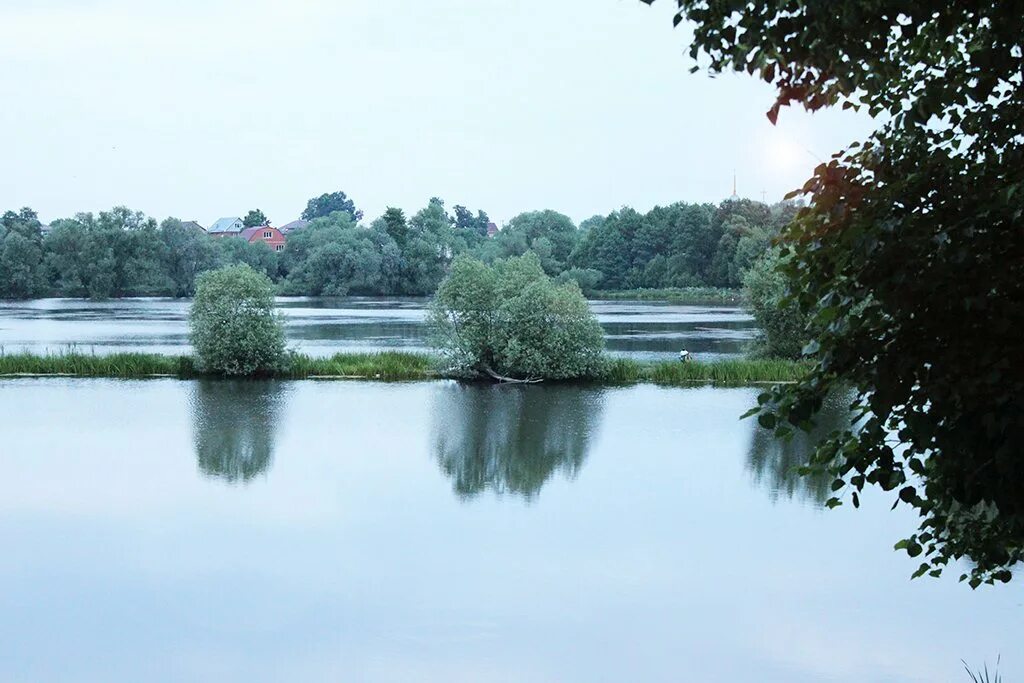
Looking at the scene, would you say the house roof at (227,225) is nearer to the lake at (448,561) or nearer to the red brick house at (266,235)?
the red brick house at (266,235)

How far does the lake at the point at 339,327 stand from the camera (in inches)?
1110

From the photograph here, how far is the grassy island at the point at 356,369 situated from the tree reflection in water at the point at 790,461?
3.75m

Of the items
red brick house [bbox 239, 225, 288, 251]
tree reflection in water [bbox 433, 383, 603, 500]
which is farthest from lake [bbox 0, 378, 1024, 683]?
red brick house [bbox 239, 225, 288, 251]

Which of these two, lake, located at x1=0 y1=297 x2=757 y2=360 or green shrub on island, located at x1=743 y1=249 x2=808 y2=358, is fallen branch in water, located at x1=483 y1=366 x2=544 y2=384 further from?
green shrub on island, located at x1=743 y1=249 x2=808 y2=358

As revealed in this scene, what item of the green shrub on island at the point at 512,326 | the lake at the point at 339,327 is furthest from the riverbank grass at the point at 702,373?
the lake at the point at 339,327

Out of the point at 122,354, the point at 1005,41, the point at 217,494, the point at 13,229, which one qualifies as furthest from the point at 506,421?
the point at 13,229

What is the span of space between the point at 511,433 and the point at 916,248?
1240cm

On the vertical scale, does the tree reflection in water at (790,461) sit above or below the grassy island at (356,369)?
below

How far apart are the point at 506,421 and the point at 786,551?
734 centimetres

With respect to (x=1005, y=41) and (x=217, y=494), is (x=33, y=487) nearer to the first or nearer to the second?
(x=217, y=494)

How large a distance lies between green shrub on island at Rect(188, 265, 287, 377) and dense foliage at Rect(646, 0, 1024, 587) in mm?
18571

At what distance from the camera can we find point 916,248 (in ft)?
11.6

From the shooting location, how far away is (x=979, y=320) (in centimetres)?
349

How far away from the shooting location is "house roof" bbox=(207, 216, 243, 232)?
3907 inches
